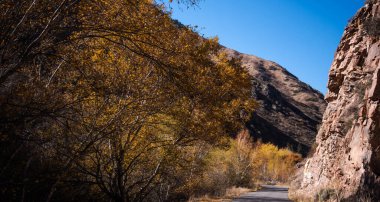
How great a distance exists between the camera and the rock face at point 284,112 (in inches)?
4264

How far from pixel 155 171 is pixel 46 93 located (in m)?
6.21

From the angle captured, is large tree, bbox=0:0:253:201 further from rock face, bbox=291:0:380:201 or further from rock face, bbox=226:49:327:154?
rock face, bbox=226:49:327:154

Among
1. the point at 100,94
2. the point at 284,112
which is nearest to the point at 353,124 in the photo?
the point at 100,94

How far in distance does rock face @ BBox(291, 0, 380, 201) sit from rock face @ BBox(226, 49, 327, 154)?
50.5 metres

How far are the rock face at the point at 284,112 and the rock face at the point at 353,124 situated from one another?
50.5m

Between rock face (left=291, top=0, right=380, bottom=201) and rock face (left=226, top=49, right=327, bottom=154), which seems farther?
rock face (left=226, top=49, right=327, bottom=154)

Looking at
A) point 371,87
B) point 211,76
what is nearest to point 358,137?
point 371,87

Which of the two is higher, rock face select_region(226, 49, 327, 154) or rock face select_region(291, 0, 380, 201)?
rock face select_region(226, 49, 327, 154)

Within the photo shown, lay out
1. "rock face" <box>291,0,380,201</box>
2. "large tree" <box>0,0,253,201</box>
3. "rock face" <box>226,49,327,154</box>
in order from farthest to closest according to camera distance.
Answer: "rock face" <box>226,49,327,154</box> → "rock face" <box>291,0,380,201</box> → "large tree" <box>0,0,253,201</box>

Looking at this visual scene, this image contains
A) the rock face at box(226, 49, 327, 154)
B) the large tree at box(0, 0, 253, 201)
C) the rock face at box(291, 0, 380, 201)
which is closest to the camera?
the large tree at box(0, 0, 253, 201)

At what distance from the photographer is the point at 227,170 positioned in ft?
129

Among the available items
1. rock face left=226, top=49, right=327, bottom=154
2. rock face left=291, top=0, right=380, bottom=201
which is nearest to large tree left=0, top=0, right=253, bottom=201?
rock face left=291, top=0, right=380, bottom=201

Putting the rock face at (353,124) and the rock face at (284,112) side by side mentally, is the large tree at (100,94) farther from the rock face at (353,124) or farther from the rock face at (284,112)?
the rock face at (284,112)

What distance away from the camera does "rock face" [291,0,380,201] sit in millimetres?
14273
